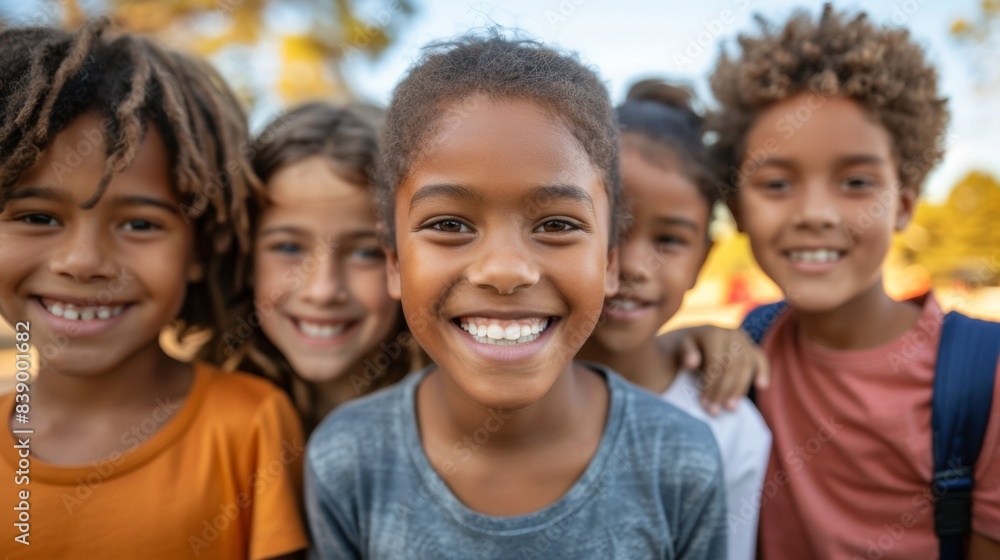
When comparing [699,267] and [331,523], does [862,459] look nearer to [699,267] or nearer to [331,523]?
[699,267]

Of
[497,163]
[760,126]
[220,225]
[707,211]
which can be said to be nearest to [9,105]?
[220,225]

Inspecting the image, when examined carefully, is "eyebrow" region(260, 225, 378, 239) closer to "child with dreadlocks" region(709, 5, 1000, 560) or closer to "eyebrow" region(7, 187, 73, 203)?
"eyebrow" region(7, 187, 73, 203)

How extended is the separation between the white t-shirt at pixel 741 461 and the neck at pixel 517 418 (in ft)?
1.61

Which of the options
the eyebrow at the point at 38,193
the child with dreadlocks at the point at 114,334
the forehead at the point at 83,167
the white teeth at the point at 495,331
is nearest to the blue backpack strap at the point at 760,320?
the white teeth at the point at 495,331

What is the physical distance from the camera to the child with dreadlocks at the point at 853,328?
2277 mm

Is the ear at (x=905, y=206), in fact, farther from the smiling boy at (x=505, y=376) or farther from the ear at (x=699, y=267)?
the smiling boy at (x=505, y=376)

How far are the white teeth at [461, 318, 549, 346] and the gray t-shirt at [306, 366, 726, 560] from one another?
44 centimetres

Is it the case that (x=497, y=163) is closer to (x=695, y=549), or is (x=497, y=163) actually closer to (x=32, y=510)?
(x=695, y=549)

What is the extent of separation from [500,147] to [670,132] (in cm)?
121

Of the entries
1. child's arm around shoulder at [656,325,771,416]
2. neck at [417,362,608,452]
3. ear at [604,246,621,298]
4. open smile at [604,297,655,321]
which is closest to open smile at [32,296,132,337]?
neck at [417,362,608,452]

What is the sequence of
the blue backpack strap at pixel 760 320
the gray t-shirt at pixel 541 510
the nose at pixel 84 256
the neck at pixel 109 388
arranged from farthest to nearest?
the blue backpack strap at pixel 760 320 → the neck at pixel 109 388 → the nose at pixel 84 256 → the gray t-shirt at pixel 541 510

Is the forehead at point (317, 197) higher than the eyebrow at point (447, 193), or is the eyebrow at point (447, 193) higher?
the forehead at point (317, 197)

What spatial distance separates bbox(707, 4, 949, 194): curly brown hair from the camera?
2.53 m

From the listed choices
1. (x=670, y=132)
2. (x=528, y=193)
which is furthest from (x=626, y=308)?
(x=528, y=193)
